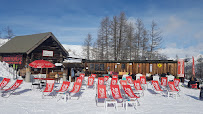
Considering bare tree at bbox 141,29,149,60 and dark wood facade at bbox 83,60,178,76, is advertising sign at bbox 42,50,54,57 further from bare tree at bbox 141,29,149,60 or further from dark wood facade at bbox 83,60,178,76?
bare tree at bbox 141,29,149,60

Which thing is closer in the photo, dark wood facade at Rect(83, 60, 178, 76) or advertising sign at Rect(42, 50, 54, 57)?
dark wood facade at Rect(83, 60, 178, 76)

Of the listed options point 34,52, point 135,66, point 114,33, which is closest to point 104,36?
point 114,33

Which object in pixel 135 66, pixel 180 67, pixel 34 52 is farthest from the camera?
pixel 135 66

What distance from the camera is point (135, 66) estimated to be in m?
17.1

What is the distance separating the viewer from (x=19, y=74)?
1537 centimetres

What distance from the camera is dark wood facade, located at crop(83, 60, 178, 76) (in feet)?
51.8

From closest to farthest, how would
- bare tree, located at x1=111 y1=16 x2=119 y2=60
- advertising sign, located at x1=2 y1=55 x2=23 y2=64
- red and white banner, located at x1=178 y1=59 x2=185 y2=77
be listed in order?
red and white banner, located at x1=178 y1=59 x2=185 y2=77, advertising sign, located at x1=2 y1=55 x2=23 y2=64, bare tree, located at x1=111 y1=16 x2=119 y2=60

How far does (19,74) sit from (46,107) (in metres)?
11.0

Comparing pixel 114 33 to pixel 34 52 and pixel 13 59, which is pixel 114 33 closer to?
pixel 34 52

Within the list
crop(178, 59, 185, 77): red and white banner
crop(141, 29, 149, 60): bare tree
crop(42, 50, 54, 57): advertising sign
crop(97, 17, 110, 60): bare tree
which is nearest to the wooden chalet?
crop(42, 50, 54, 57): advertising sign

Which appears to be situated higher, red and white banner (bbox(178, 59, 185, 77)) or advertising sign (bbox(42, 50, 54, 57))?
advertising sign (bbox(42, 50, 54, 57))

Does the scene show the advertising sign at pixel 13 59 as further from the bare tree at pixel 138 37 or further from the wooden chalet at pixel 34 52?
the bare tree at pixel 138 37

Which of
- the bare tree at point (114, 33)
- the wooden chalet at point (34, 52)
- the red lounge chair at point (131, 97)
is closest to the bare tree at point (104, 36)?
the bare tree at point (114, 33)

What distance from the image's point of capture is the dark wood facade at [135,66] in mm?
15797
